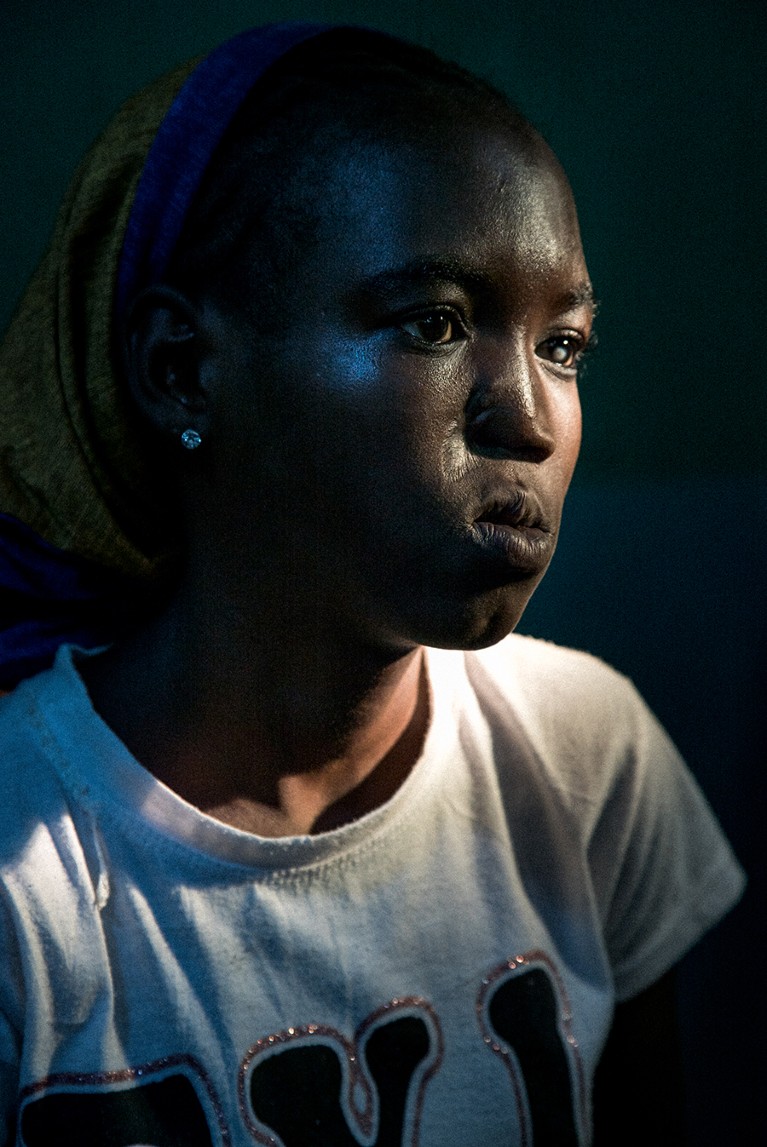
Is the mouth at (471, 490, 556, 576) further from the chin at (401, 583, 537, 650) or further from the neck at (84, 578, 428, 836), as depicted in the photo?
the neck at (84, 578, 428, 836)

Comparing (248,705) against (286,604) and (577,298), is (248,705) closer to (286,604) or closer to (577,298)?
(286,604)

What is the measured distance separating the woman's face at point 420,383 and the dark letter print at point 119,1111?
416 mm

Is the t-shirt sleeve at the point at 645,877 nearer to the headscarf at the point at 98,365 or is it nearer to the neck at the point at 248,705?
the neck at the point at 248,705

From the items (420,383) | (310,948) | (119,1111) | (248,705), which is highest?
(420,383)

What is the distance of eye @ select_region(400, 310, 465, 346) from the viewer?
2.91 feet

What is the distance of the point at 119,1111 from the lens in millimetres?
923

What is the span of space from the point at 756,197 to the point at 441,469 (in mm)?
853

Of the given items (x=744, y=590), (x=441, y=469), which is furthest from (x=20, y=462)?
(x=744, y=590)

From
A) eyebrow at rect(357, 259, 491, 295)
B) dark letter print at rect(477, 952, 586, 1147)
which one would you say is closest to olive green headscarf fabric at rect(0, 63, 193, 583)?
eyebrow at rect(357, 259, 491, 295)

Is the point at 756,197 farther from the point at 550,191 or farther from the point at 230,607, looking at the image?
the point at 230,607

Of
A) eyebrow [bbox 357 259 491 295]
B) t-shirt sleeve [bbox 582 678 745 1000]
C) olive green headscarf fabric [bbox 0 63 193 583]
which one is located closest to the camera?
eyebrow [bbox 357 259 491 295]

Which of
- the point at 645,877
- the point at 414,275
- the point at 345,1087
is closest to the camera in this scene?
the point at 414,275

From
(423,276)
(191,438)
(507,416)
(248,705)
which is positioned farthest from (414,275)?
(248,705)

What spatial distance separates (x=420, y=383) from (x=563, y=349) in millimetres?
166
